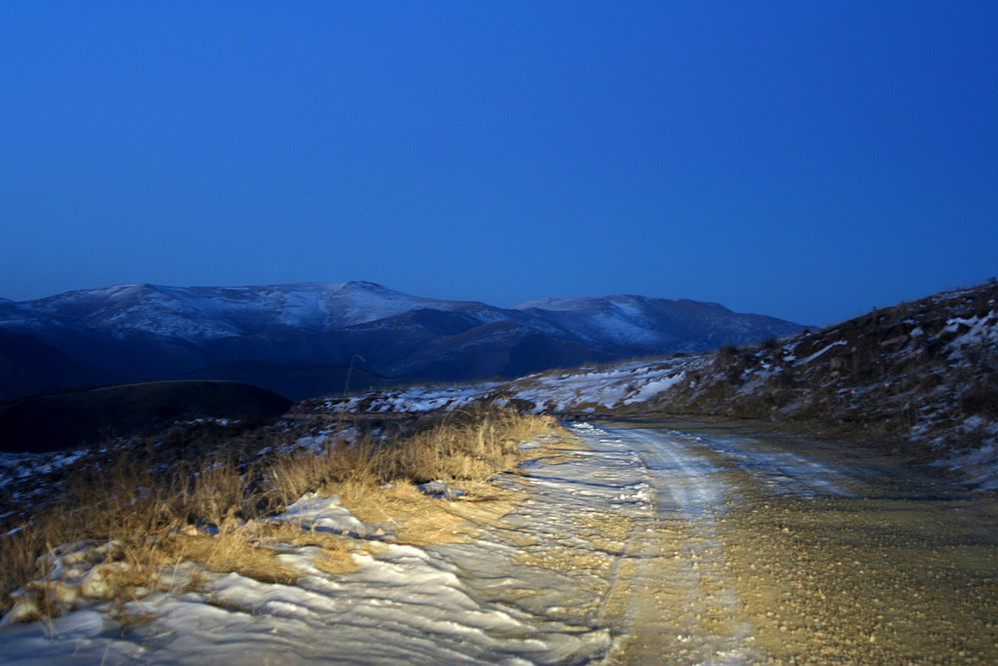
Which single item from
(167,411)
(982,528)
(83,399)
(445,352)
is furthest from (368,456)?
(445,352)

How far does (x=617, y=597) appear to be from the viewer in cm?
394

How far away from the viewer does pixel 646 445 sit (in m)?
11.1

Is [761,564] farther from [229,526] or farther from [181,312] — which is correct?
[181,312]

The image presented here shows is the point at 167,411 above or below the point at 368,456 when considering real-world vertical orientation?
below

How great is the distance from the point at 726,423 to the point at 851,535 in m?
11.3

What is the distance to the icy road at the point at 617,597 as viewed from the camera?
311cm

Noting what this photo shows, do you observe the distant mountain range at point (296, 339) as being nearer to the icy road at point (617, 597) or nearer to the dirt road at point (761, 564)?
the dirt road at point (761, 564)

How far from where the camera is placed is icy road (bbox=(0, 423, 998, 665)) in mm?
3107

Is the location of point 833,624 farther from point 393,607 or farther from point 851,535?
point 393,607

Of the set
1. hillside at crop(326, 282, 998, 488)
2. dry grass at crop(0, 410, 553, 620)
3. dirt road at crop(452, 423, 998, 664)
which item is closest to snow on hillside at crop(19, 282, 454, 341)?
hillside at crop(326, 282, 998, 488)

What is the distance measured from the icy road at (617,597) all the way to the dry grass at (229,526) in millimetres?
172

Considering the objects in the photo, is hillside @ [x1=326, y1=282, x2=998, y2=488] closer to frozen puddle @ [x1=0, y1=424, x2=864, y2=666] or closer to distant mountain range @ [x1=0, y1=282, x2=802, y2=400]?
frozen puddle @ [x1=0, y1=424, x2=864, y2=666]

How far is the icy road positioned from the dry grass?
0.57ft

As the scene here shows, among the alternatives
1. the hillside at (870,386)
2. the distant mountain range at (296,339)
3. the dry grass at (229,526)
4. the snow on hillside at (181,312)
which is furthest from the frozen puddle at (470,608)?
the snow on hillside at (181,312)
